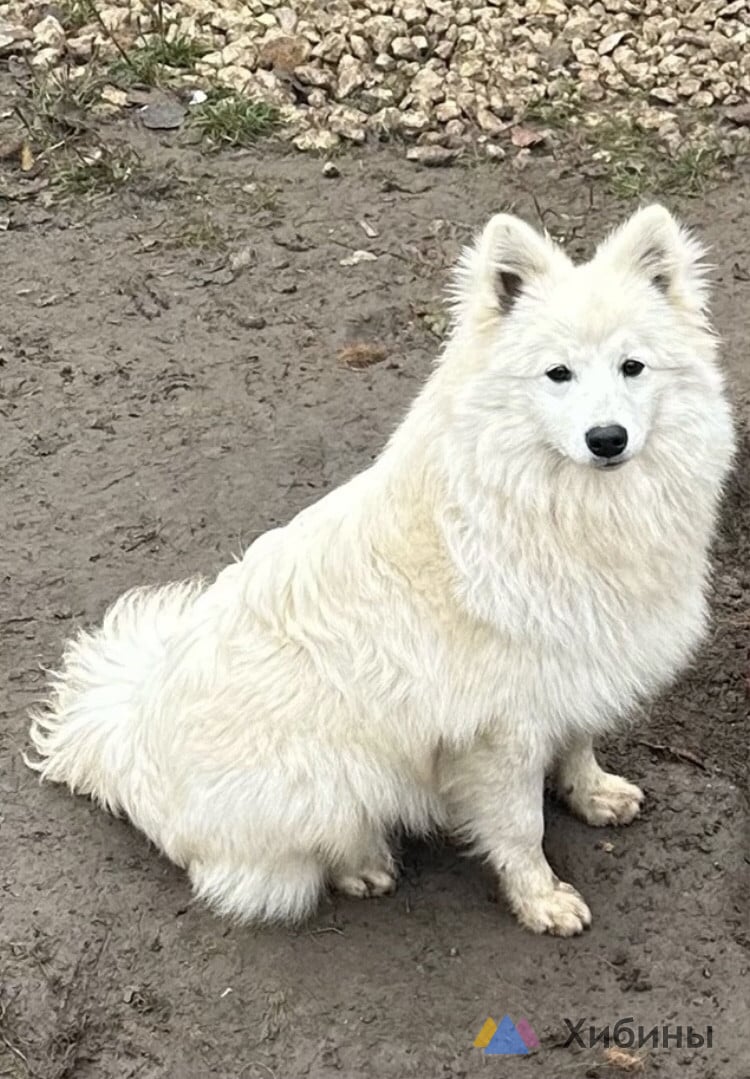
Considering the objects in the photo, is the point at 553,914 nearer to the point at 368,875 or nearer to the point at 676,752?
the point at 368,875

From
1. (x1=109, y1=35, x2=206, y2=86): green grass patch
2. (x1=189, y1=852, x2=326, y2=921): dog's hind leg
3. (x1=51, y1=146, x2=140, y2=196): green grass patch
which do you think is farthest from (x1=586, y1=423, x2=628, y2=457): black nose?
(x1=109, y1=35, x2=206, y2=86): green grass patch

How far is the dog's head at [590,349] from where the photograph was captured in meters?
2.76

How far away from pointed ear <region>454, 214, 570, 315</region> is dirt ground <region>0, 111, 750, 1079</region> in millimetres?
1595

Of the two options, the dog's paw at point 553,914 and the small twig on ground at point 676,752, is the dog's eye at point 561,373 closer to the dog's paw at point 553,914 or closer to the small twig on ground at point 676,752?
the dog's paw at point 553,914

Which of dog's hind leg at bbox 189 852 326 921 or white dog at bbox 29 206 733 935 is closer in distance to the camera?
white dog at bbox 29 206 733 935

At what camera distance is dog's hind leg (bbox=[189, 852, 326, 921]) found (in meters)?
3.31

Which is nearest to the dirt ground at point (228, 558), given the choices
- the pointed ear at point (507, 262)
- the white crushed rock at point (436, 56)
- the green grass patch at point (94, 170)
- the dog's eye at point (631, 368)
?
the green grass patch at point (94, 170)

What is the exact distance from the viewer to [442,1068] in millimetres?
3107

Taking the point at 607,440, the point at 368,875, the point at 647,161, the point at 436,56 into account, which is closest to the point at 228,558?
the point at 368,875

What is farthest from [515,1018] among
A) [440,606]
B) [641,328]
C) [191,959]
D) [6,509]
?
[6,509]

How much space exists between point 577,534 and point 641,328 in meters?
0.49

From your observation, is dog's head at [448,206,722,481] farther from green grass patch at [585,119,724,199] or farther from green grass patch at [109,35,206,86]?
green grass patch at [109,35,206,86]

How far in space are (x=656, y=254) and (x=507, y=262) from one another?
13.3 inches

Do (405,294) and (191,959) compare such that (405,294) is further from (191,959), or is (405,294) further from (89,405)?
(191,959)
